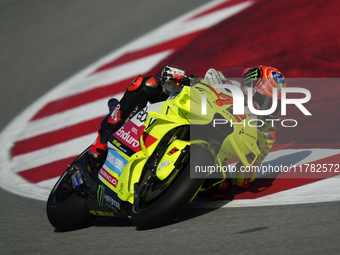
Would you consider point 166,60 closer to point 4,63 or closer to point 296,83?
point 296,83

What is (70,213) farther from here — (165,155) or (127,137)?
(165,155)

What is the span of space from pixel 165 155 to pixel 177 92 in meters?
0.50

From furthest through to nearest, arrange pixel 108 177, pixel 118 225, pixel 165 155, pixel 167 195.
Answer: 1. pixel 118 225
2. pixel 108 177
3. pixel 165 155
4. pixel 167 195

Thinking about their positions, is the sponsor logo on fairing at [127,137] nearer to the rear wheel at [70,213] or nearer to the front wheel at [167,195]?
the front wheel at [167,195]

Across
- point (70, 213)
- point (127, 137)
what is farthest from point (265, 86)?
point (70, 213)

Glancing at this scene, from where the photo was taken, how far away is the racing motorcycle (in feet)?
9.04

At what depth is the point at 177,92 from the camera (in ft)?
10.4

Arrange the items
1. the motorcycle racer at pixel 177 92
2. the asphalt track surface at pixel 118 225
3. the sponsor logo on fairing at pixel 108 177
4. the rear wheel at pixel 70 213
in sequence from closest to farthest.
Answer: the asphalt track surface at pixel 118 225 < the sponsor logo on fairing at pixel 108 177 < the motorcycle racer at pixel 177 92 < the rear wheel at pixel 70 213

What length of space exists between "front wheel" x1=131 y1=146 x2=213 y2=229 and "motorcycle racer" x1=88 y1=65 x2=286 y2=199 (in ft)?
1.83

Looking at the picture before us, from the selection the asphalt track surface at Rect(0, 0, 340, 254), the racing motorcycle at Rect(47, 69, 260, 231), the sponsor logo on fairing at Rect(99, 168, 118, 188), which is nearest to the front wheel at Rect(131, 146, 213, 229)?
the racing motorcycle at Rect(47, 69, 260, 231)

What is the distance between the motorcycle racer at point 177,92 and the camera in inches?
126

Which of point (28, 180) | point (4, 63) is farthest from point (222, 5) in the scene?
point (28, 180)

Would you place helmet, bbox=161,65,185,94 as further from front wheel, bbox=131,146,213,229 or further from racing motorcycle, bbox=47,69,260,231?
front wheel, bbox=131,146,213,229

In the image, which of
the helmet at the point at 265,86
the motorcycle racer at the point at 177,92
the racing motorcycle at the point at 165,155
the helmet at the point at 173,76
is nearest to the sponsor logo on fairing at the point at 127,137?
the racing motorcycle at the point at 165,155
